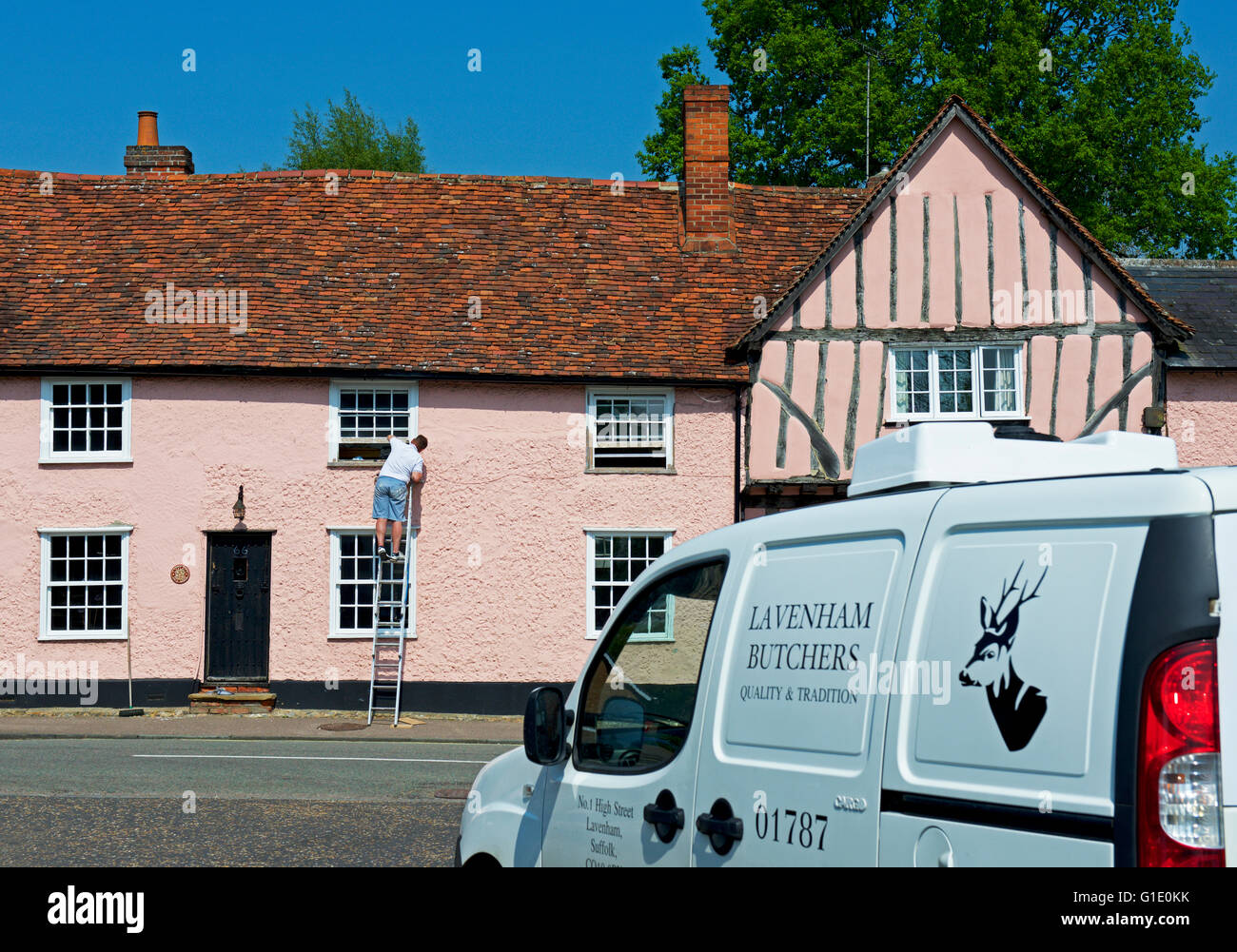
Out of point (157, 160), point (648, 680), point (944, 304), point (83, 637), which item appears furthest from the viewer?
point (157, 160)

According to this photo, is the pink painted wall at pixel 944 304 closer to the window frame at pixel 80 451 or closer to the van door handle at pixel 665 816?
the window frame at pixel 80 451

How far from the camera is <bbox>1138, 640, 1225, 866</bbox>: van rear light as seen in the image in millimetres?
2754

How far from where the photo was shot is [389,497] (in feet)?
61.4

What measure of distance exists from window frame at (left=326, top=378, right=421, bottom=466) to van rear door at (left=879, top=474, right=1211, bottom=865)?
1634 cm

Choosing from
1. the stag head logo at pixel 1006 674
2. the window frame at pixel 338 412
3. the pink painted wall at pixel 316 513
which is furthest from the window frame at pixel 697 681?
the window frame at pixel 338 412

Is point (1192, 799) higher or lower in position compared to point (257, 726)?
higher

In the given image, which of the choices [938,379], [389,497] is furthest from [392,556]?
[938,379]

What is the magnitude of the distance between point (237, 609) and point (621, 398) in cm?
647

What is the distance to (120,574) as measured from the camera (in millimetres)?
19016

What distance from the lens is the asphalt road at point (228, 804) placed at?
845 centimetres

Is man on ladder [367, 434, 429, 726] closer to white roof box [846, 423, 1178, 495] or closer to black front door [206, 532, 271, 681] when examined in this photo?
black front door [206, 532, 271, 681]

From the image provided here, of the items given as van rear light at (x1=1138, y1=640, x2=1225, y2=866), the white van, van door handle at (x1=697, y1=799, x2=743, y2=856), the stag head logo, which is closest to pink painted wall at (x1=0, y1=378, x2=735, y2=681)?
the white van

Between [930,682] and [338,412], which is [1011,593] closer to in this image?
[930,682]
